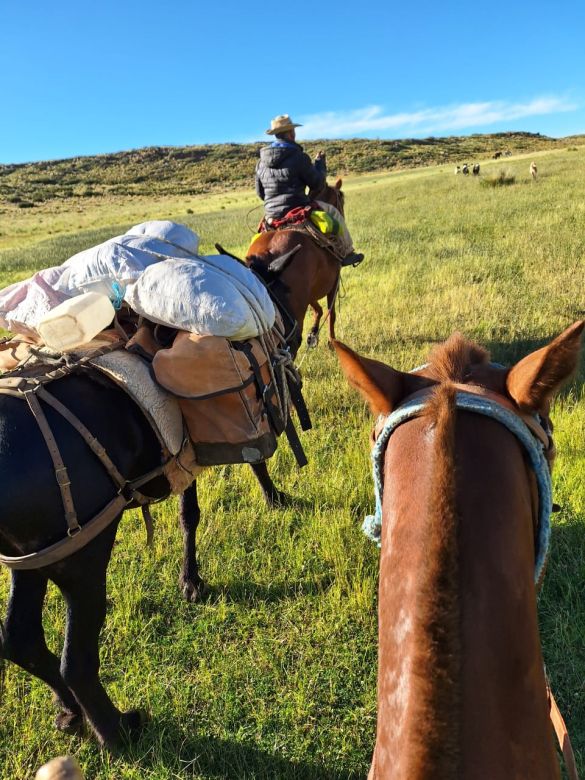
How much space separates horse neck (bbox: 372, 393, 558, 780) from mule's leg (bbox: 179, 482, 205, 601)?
2391 millimetres

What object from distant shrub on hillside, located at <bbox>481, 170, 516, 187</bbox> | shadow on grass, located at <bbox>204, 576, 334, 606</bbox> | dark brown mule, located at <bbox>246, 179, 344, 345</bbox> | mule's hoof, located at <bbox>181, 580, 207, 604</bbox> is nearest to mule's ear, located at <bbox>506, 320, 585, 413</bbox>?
shadow on grass, located at <bbox>204, 576, 334, 606</bbox>

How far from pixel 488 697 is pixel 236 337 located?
1980 mm

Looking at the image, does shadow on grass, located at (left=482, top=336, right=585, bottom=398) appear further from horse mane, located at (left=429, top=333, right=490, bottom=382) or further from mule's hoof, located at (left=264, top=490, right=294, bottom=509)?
horse mane, located at (left=429, top=333, right=490, bottom=382)

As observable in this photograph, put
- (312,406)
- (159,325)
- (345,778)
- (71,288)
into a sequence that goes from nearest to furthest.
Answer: (345,778) → (71,288) → (159,325) → (312,406)

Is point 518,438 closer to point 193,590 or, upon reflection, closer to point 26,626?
point 26,626

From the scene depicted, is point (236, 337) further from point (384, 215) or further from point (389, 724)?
point (384, 215)

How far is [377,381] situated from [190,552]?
237cm

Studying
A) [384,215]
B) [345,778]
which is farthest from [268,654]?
[384,215]

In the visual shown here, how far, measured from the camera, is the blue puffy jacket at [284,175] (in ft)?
18.4

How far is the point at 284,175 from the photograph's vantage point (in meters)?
5.63

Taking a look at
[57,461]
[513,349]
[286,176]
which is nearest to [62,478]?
[57,461]

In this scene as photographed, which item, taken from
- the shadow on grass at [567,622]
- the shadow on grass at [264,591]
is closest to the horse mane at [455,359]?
the shadow on grass at [567,622]

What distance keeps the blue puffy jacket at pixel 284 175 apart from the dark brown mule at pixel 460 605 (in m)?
5.05

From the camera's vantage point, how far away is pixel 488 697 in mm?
852
